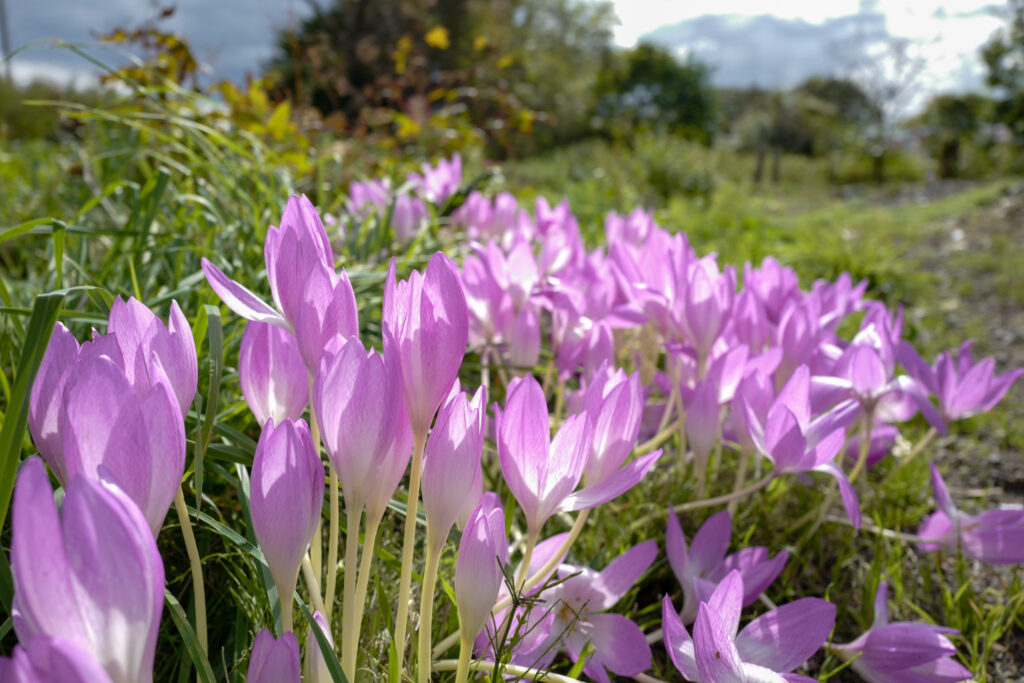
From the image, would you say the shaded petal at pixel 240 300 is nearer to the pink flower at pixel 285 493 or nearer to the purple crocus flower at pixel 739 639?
the pink flower at pixel 285 493

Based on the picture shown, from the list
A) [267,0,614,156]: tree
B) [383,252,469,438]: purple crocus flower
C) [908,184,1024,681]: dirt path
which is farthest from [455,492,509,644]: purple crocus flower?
[267,0,614,156]: tree

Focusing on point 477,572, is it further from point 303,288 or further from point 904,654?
point 904,654

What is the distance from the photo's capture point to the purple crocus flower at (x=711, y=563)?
0.95 m

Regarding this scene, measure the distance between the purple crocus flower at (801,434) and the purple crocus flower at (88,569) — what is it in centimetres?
72

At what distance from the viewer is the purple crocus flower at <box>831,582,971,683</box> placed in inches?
35.4

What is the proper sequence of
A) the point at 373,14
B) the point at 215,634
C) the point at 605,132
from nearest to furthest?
the point at 215,634, the point at 373,14, the point at 605,132

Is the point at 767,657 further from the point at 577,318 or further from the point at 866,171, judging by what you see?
the point at 866,171

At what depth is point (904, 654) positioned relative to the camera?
0.91 metres

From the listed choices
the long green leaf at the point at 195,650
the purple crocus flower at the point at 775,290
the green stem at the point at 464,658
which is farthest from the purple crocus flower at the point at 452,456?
the purple crocus flower at the point at 775,290

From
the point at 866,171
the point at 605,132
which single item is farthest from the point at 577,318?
the point at 866,171

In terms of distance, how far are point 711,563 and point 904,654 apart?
256 mm

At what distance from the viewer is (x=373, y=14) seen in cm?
1240

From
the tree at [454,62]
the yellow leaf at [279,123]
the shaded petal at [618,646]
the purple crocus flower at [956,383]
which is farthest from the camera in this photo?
the tree at [454,62]

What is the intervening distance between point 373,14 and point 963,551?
13.1 metres
